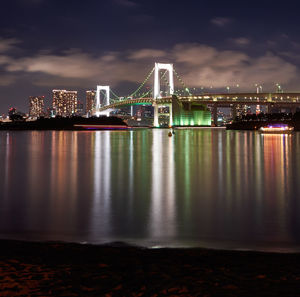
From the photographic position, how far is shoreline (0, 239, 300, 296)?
231 cm

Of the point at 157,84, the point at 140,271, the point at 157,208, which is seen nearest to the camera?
the point at 140,271

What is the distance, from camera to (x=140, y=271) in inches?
104

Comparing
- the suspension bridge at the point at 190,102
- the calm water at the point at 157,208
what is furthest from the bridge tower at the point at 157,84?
the calm water at the point at 157,208

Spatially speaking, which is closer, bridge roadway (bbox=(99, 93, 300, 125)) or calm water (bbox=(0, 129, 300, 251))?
calm water (bbox=(0, 129, 300, 251))

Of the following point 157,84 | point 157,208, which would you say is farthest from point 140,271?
point 157,84

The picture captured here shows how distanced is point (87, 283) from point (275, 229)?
2.41 metres

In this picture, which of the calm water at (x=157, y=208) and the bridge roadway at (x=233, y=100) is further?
the bridge roadway at (x=233, y=100)

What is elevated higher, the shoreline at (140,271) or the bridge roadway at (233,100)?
the bridge roadway at (233,100)

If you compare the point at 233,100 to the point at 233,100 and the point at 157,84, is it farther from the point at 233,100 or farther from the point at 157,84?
the point at 157,84

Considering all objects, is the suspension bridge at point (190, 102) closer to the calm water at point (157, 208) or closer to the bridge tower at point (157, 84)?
the bridge tower at point (157, 84)

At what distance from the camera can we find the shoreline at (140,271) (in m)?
2.31

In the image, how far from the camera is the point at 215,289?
7.67 feet

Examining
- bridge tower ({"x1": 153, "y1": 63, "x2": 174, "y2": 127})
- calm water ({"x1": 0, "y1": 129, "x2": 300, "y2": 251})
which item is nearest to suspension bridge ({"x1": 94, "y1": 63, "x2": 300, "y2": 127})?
bridge tower ({"x1": 153, "y1": 63, "x2": 174, "y2": 127})

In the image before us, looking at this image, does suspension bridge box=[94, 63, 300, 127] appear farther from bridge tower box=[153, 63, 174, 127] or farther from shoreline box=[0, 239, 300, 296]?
shoreline box=[0, 239, 300, 296]
